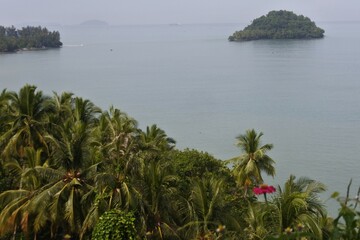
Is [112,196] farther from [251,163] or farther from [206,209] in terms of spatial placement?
[251,163]

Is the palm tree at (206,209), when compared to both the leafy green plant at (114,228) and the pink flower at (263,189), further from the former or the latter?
the pink flower at (263,189)

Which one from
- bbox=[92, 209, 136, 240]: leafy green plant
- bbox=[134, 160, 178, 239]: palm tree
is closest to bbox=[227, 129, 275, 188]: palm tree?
bbox=[134, 160, 178, 239]: palm tree

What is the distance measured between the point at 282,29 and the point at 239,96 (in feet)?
337

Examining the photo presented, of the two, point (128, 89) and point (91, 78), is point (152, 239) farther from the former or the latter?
point (91, 78)

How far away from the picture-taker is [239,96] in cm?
5647

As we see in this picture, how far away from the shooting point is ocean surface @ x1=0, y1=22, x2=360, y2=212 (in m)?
35.6

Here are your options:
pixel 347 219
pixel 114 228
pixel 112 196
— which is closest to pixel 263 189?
pixel 347 219

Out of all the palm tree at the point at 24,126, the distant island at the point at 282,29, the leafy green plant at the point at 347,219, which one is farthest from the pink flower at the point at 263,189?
the distant island at the point at 282,29

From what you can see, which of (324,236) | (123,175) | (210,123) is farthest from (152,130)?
(210,123)

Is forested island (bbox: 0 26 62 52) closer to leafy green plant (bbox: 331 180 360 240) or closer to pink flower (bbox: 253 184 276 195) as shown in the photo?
pink flower (bbox: 253 184 276 195)

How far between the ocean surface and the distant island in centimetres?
4525

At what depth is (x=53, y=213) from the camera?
12703mm

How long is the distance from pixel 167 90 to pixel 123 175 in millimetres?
49063

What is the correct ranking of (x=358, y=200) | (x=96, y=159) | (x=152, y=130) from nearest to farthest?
(x=358, y=200) < (x=96, y=159) < (x=152, y=130)
